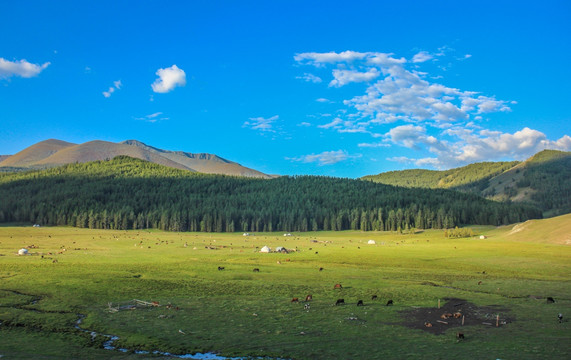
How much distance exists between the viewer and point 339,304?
111ft

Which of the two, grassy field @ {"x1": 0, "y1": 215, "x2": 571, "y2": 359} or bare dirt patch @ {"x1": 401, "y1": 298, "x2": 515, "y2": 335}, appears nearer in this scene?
grassy field @ {"x1": 0, "y1": 215, "x2": 571, "y2": 359}

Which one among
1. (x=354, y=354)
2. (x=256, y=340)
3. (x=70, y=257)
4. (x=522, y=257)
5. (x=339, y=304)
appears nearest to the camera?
(x=354, y=354)

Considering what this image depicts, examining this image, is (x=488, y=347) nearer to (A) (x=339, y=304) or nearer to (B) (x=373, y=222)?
(A) (x=339, y=304)

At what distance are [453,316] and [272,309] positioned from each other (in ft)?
42.5

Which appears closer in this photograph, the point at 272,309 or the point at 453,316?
the point at 453,316

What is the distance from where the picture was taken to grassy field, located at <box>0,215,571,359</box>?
75.0ft

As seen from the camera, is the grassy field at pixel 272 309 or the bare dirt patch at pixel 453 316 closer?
the grassy field at pixel 272 309

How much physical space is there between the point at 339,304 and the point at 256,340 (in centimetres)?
1134

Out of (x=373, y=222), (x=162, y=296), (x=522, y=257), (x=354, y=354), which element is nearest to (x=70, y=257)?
(x=162, y=296)

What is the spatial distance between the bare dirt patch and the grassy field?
1.04 ft

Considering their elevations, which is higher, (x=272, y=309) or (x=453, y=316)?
(x=453, y=316)

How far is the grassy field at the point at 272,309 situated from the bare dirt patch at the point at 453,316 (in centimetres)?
32

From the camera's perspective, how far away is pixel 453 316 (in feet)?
97.3

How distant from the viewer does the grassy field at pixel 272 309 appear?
22875 mm
